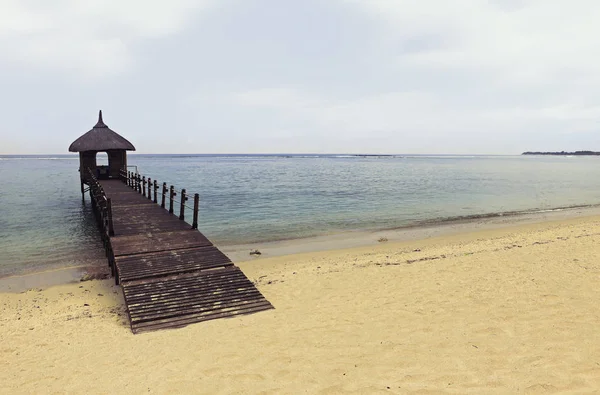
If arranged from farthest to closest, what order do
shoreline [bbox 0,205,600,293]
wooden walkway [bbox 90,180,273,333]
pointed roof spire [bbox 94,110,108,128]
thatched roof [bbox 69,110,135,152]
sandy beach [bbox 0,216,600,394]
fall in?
pointed roof spire [bbox 94,110,108,128] → thatched roof [bbox 69,110,135,152] → shoreline [bbox 0,205,600,293] → wooden walkway [bbox 90,180,273,333] → sandy beach [bbox 0,216,600,394]

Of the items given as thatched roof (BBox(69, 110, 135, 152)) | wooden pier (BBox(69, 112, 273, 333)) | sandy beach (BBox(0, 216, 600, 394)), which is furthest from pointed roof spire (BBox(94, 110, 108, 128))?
sandy beach (BBox(0, 216, 600, 394))

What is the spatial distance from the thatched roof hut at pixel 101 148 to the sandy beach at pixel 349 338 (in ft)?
53.2

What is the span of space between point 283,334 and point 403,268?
4.93 m

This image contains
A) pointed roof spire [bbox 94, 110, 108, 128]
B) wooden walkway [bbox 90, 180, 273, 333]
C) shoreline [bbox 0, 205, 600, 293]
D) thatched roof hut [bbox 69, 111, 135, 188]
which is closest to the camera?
wooden walkway [bbox 90, 180, 273, 333]

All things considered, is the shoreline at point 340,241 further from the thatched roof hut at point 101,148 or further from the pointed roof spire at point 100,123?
the pointed roof spire at point 100,123

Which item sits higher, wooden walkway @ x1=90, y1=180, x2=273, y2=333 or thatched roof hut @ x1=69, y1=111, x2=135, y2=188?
thatched roof hut @ x1=69, y1=111, x2=135, y2=188

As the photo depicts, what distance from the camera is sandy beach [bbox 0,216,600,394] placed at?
4508 millimetres

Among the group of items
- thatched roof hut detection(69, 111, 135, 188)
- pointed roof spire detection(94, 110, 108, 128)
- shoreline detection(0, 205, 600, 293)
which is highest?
pointed roof spire detection(94, 110, 108, 128)

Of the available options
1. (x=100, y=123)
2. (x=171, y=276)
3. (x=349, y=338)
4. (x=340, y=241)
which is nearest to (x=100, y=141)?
(x=100, y=123)

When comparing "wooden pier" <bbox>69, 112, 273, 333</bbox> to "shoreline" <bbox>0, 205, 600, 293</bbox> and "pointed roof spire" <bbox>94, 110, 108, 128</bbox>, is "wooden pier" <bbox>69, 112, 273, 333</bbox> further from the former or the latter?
"pointed roof spire" <bbox>94, 110, 108, 128</bbox>

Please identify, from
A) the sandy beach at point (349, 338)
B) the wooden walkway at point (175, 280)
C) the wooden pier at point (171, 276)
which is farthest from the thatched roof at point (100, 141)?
the sandy beach at point (349, 338)

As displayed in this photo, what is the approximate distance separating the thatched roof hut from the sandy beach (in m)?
16.2

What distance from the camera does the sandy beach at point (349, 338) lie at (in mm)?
4508

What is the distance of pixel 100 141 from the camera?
77.2 feet
